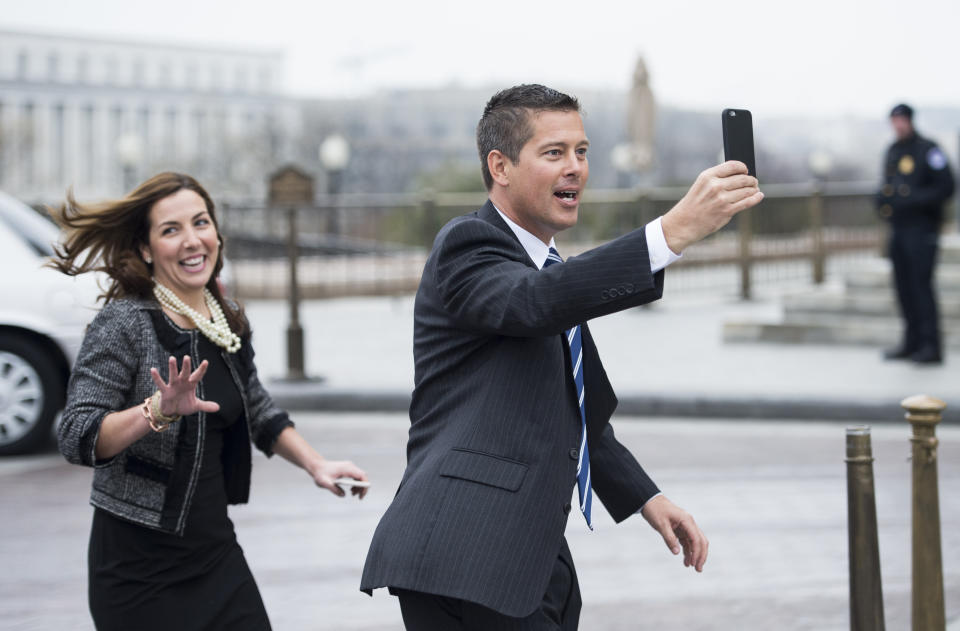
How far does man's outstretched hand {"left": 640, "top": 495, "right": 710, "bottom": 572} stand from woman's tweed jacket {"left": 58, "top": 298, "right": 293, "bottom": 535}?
1125 mm

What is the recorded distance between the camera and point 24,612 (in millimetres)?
4930

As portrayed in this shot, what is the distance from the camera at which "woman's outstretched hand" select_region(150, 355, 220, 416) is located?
2.82 m

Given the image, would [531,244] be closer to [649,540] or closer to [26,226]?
[649,540]

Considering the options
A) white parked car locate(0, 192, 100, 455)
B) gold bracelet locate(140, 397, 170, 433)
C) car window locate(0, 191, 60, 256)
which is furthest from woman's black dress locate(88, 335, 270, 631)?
car window locate(0, 191, 60, 256)

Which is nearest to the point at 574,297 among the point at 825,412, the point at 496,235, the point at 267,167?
the point at 496,235

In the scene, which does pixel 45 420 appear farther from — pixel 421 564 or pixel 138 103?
pixel 138 103

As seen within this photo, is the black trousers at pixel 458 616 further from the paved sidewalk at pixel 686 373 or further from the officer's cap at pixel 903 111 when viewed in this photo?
the officer's cap at pixel 903 111

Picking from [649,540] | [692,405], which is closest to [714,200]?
[649,540]

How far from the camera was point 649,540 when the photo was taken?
597 centimetres

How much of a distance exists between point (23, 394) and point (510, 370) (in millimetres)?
6076

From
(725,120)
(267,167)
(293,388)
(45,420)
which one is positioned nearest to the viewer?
(725,120)

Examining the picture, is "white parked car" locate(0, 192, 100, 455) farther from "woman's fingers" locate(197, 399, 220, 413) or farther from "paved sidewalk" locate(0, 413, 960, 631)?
"woman's fingers" locate(197, 399, 220, 413)

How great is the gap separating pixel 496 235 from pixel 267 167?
66.0 m

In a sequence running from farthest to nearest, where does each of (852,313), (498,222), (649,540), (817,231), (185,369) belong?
(817,231)
(852,313)
(649,540)
(185,369)
(498,222)
